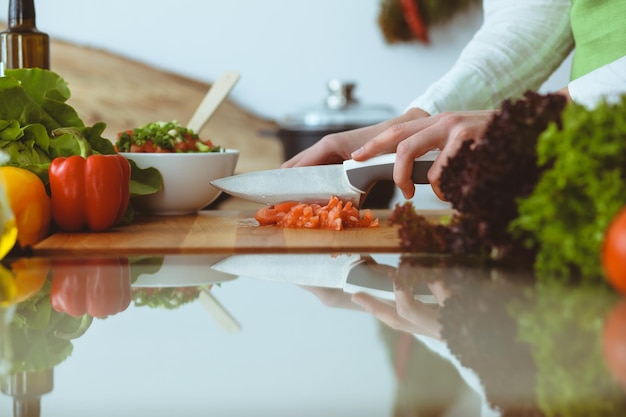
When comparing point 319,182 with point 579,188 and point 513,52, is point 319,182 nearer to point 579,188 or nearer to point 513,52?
point 579,188

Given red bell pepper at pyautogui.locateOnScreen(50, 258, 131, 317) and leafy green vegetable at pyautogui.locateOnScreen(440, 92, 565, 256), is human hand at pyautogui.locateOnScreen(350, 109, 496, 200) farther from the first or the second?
red bell pepper at pyautogui.locateOnScreen(50, 258, 131, 317)

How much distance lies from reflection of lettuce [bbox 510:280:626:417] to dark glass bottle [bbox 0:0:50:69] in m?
1.13

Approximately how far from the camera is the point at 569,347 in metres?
0.59

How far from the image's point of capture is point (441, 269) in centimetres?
95

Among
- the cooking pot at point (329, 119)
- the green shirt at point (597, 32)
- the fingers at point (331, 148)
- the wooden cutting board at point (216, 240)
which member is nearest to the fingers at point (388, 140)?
the wooden cutting board at point (216, 240)

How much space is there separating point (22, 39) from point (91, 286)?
881mm

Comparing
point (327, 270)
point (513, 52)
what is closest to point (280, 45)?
point (513, 52)

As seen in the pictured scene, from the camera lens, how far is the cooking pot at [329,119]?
2.72 m

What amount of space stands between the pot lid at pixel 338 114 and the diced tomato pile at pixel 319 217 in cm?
138

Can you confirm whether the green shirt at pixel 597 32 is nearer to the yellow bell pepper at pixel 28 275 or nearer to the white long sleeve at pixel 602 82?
the white long sleeve at pixel 602 82

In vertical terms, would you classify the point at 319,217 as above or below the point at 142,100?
above

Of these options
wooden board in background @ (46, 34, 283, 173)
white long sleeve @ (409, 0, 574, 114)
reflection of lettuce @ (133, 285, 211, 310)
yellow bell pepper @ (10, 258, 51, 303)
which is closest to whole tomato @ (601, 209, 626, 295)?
reflection of lettuce @ (133, 285, 211, 310)

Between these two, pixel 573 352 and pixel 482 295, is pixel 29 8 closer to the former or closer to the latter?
pixel 482 295

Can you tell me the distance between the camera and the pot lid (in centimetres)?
273
